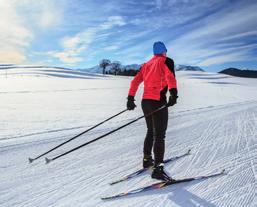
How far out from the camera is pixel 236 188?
3.52 m

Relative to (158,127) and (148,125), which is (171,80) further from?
(148,125)

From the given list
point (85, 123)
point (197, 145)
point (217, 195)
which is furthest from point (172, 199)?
point (85, 123)

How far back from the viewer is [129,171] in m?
4.21

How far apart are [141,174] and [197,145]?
1.97 metres

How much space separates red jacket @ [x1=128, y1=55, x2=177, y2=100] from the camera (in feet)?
12.1

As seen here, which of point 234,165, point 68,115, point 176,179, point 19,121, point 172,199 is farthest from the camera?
point 68,115

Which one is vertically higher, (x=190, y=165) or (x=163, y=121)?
(x=163, y=121)

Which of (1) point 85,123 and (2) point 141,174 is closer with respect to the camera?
(2) point 141,174

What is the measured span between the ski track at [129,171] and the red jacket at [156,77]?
1.22m

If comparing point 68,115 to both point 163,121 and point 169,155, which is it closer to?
point 169,155

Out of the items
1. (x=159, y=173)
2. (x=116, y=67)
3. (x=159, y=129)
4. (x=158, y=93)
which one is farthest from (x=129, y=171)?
(x=116, y=67)

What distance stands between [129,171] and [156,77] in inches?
57.8

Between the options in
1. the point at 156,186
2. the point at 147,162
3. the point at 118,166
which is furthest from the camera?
the point at 118,166

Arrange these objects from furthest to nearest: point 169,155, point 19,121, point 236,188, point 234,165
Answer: point 19,121, point 169,155, point 234,165, point 236,188
